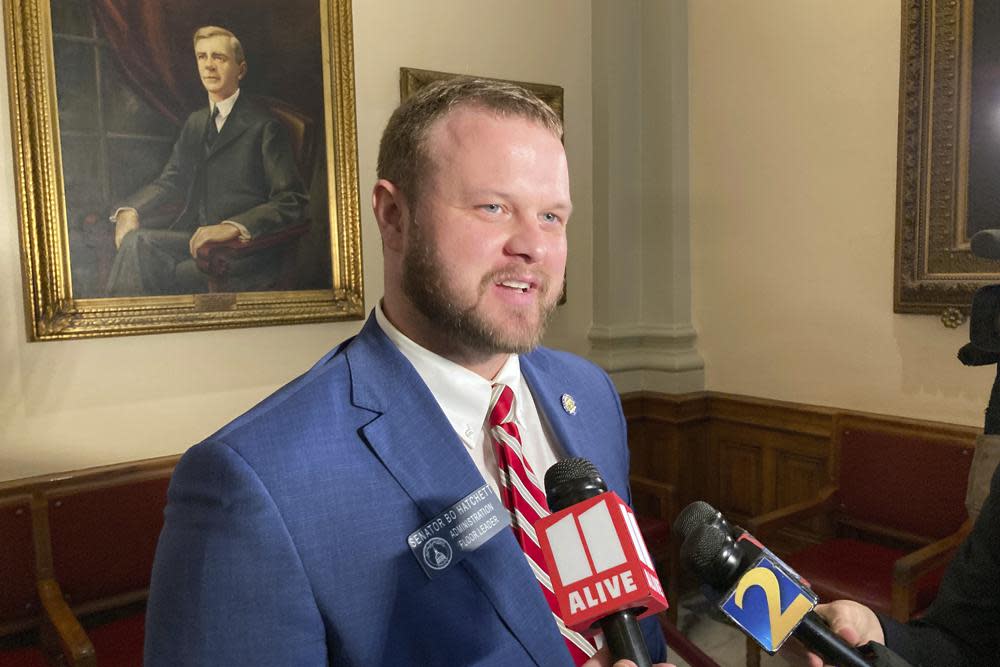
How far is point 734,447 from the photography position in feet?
13.3

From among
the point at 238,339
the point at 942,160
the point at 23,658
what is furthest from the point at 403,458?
the point at 942,160

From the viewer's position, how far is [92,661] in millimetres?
2061

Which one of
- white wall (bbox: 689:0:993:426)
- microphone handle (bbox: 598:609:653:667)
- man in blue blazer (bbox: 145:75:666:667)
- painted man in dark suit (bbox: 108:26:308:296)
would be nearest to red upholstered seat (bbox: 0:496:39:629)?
painted man in dark suit (bbox: 108:26:308:296)

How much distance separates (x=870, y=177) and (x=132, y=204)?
3060mm

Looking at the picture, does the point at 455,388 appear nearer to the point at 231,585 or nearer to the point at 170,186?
the point at 231,585

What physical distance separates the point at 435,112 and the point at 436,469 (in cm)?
58

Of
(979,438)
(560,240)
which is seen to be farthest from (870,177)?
(560,240)

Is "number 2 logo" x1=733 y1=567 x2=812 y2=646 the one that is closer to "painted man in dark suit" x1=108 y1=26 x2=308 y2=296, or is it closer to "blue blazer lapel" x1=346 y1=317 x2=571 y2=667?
"blue blazer lapel" x1=346 y1=317 x2=571 y2=667

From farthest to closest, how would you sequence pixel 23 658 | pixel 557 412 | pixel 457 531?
1. pixel 23 658
2. pixel 557 412
3. pixel 457 531

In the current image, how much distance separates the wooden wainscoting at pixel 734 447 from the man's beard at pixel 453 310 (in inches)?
105

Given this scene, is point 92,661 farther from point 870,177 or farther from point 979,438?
point 870,177

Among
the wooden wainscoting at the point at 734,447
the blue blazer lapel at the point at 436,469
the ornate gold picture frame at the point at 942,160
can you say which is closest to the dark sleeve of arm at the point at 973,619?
the blue blazer lapel at the point at 436,469

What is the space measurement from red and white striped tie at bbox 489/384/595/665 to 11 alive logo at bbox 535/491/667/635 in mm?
288

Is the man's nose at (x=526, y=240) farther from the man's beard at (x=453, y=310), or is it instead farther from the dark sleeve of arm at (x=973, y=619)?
the dark sleeve of arm at (x=973, y=619)
